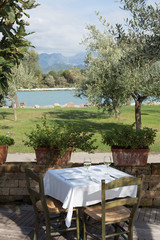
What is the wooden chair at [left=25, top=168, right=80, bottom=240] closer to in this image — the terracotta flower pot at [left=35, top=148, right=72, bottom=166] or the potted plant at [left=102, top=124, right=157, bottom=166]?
the terracotta flower pot at [left=35, top=148, right=72, bottom=166]

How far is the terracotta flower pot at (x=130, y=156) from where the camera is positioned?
18.7 feet

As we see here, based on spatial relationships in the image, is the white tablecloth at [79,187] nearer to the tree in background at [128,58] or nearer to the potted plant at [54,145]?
the potted plant at [54,145]

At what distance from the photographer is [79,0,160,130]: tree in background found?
636 centimetres

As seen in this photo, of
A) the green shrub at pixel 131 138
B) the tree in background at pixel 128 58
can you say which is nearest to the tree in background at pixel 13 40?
the green shrub at pixel 131 138

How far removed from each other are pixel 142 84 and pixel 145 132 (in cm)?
476

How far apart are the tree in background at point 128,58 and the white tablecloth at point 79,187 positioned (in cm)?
291

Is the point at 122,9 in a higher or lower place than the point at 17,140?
higher

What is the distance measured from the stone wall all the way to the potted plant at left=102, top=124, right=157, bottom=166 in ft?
0.44

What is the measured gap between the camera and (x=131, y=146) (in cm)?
566

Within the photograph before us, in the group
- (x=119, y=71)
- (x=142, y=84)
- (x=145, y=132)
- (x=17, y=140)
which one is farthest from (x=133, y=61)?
(x=17, y=140)

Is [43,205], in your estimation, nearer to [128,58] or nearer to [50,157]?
[50,157]

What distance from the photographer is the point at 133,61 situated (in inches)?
276

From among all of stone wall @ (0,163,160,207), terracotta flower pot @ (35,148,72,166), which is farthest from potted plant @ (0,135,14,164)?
terracotta flower pot @ (35,148,72,166)

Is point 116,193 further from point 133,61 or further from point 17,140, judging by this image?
point 17,140
